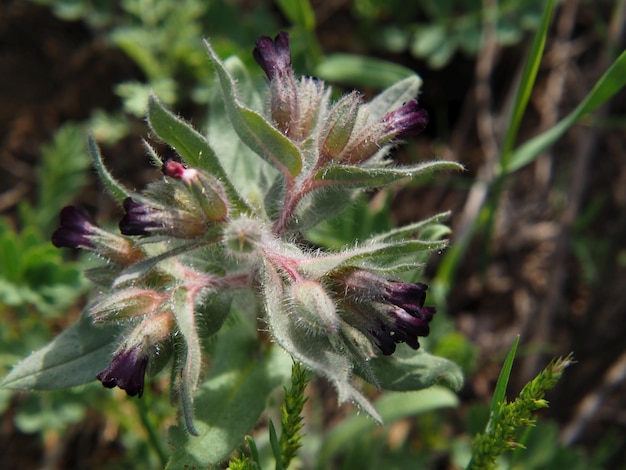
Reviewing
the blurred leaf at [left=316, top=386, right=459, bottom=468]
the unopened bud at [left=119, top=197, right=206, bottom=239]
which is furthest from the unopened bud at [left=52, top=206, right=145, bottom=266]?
the blurred leaf at [left=316, top=386, right=459, bottom=468]

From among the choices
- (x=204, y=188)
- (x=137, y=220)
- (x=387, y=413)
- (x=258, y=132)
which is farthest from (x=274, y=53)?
(x=387, y=413)

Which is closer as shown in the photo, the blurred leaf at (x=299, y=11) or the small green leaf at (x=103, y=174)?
the small green leaf at (x=103, y=174)

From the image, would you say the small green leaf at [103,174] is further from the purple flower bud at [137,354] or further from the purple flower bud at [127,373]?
the purple flower bud at [127,373]

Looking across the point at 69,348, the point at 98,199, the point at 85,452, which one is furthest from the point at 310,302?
the point at 98,199

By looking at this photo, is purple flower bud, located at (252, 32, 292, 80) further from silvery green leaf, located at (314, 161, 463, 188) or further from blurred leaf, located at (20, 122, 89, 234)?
blurred leaf, located at (20, 122, 89, 234)

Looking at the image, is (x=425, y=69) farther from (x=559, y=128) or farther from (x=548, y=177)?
(x=559, y=128)

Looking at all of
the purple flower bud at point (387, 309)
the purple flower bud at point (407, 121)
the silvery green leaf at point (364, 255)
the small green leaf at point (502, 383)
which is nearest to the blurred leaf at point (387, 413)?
the small green leaf at point (502, 383)
